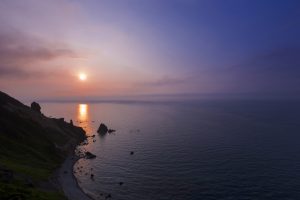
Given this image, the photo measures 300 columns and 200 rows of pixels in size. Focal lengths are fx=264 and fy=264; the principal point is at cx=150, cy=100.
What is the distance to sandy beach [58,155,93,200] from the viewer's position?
89.9 meters

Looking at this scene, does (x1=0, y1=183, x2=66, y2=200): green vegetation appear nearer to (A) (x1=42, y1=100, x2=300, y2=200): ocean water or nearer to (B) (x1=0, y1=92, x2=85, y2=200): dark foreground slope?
(B) (x1=0, y1=92, x2=85, y2=200): dark foreground slope

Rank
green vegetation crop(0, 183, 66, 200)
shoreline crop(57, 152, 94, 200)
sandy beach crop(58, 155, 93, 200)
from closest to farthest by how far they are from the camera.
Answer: green vegetation crop(0, 183, 66, 200) → sandy beach crop(58, 155, 93, 200) → shoreline crop(57, 152, 94, 200)

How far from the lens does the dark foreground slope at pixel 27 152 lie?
75.7 metres

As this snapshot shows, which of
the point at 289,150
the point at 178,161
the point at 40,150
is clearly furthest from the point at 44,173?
the point at 289,150

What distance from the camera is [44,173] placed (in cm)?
10462

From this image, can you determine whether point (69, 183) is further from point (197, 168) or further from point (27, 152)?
point (197, 168)

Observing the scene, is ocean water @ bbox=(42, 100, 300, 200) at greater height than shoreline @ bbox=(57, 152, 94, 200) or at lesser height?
greater

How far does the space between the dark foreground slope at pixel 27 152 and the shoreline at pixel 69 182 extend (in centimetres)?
339

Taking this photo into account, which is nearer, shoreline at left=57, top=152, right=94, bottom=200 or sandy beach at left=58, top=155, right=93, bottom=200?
sandy beach at left=58, top=155, right=93, bottom=200

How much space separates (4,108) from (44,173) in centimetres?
7125

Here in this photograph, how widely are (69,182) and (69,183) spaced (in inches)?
43.8

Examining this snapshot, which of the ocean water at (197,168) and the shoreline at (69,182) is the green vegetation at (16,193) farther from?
the ocean water at (197,168)

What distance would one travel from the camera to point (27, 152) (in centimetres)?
12512

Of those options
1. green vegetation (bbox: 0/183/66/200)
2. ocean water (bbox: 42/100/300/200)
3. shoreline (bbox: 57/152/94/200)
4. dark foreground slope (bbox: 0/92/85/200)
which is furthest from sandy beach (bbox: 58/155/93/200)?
green vegetation (bbox: 0/183/66/200)
